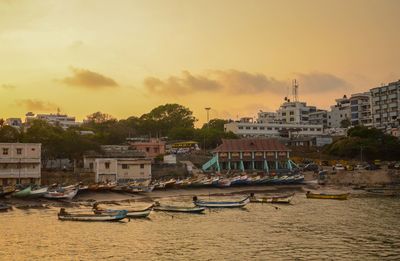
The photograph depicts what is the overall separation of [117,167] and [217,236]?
1627 inches

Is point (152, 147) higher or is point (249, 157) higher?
point (152, 147)

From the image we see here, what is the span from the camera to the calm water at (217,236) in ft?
101

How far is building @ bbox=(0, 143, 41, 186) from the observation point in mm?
68250

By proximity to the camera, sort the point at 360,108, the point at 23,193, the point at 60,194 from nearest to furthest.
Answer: the point at 23,193, the point at 60,194, the point at 360,108

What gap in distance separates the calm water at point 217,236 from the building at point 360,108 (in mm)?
101646

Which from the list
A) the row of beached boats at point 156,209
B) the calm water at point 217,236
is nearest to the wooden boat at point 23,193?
the calm water at point 217,236

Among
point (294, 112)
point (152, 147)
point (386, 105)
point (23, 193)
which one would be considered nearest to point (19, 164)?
point (23, 193)

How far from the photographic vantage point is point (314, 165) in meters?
93.4

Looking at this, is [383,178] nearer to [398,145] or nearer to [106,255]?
[398,145]

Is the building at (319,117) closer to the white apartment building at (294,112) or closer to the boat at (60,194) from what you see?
the white apartment building at (294,112)

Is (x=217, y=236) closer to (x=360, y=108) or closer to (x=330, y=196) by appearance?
(x=330, y=196)

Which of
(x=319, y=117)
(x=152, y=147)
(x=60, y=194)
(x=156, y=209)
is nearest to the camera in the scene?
(x=156, y=209)

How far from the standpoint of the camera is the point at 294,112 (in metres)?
165

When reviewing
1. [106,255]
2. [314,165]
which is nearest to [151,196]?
[106,255]
